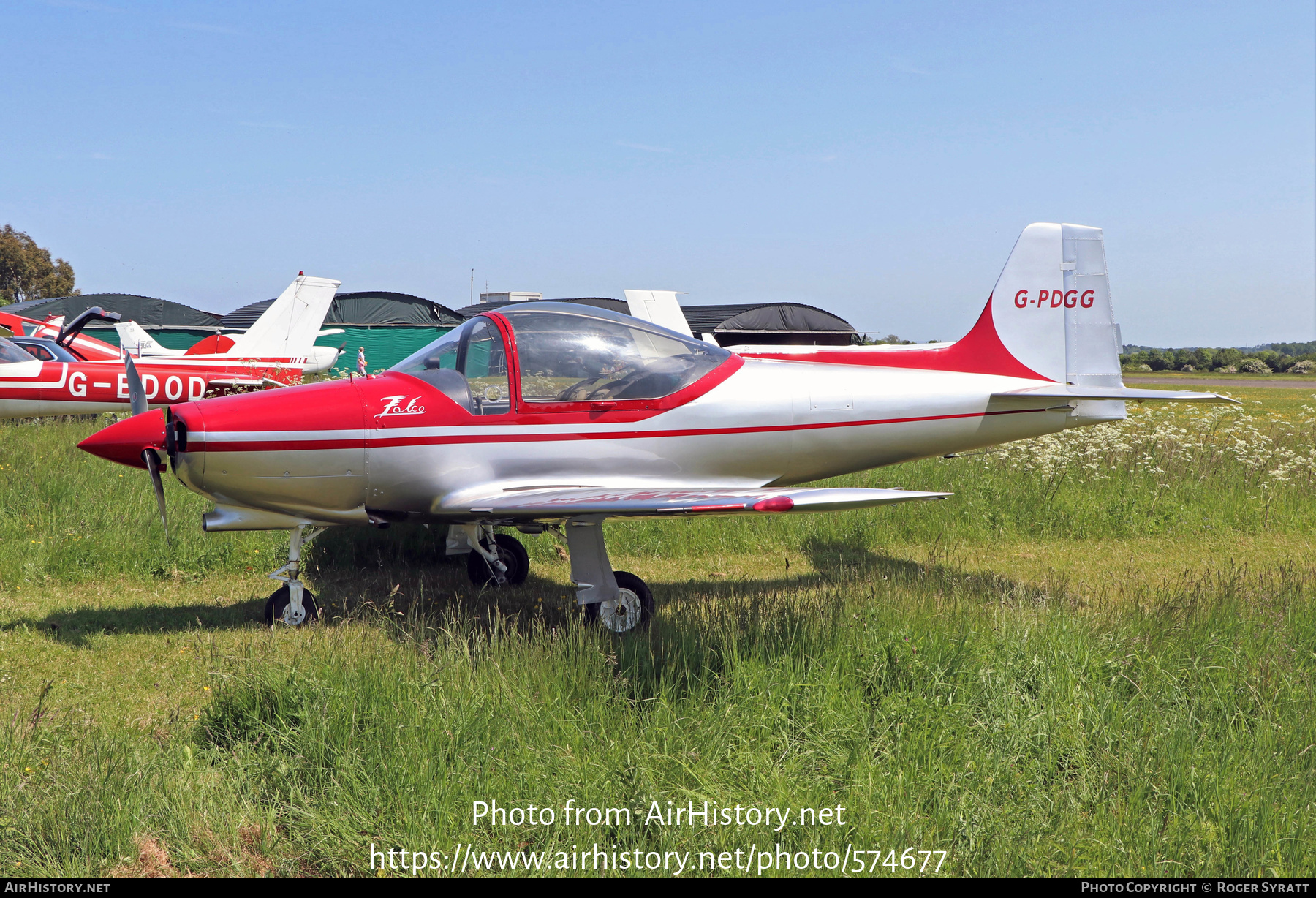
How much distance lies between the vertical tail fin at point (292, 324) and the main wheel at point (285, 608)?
13.3 m

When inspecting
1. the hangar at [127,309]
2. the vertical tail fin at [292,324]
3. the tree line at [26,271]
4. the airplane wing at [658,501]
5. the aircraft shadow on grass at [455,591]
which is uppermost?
the tree line at [26,271]

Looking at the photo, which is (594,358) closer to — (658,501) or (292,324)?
(658,501)

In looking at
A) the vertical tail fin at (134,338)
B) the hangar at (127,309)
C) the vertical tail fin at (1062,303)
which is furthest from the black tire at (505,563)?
the hangar at (127,309)

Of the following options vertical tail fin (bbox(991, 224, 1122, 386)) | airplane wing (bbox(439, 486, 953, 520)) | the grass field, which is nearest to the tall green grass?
the grass field

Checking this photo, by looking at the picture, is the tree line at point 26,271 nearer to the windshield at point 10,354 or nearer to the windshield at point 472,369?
the windshield at point 10,354

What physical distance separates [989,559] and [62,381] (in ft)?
43.3

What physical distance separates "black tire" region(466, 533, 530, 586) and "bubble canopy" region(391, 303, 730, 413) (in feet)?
6.29

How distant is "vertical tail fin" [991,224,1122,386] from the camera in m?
7.20

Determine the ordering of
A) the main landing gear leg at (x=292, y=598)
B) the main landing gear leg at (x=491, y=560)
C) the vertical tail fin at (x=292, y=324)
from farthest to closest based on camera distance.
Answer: the vertical tail fin at (x=292, y=324) → the main landing gear leg at (x=491, y=560) → the main landing gear leg at (x=292, y=598)

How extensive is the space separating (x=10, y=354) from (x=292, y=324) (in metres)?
6.05

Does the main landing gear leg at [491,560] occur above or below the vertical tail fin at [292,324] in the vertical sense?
below

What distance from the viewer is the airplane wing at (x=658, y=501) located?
4.34 m

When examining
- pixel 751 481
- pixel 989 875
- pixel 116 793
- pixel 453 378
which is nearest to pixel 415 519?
pixel 453 378

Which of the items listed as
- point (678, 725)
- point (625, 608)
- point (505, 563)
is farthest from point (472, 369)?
point (678, 725)
